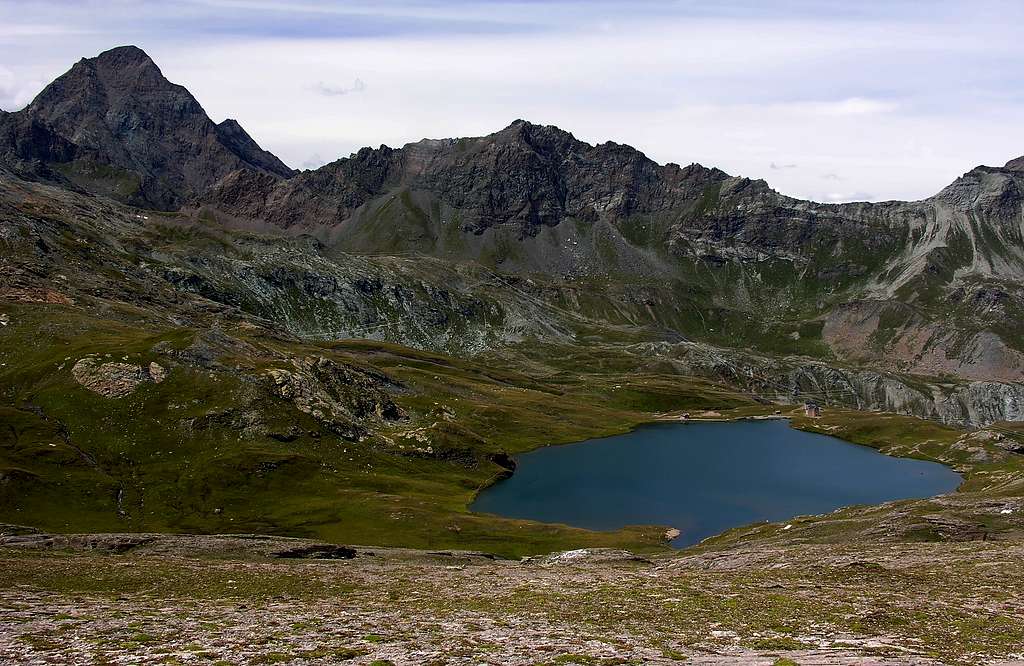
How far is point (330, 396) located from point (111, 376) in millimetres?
47048

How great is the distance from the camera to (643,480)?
616ft

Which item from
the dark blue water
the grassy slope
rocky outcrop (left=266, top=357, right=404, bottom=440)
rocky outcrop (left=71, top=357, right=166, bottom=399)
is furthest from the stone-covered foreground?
rocky outcrop (left=266, top=357, right=404, bottom=440)

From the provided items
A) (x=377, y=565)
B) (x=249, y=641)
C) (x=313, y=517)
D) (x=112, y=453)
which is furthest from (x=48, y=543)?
(x=112, y=453)

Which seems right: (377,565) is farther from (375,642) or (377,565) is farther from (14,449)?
(14,449)

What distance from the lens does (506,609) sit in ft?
155

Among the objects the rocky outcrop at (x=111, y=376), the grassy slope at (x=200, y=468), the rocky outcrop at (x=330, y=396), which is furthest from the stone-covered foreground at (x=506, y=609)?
the rocky outcrop at (x=330, y=396)

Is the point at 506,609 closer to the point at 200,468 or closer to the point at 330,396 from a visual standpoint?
the point at 200,468

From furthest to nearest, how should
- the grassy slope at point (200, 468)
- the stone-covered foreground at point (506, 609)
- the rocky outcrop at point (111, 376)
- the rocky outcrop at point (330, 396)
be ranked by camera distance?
the rocky outcrop at point (330, 396) < the rocky outcrop at point (111, 376) < the grassy slope at point (200, 468) < the stone-covered foreground at point (506, 609)

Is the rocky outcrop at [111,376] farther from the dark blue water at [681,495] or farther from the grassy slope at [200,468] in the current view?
the dark blue water at [681,495]

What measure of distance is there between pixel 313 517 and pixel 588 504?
2293 inches

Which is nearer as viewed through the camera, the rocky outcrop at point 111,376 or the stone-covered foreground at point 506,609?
the stone-covered foreground at point 506,609

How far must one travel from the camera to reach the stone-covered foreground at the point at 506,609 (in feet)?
112

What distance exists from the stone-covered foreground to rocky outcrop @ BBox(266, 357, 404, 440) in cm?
9810

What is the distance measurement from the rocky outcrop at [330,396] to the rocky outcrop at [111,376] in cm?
2618
